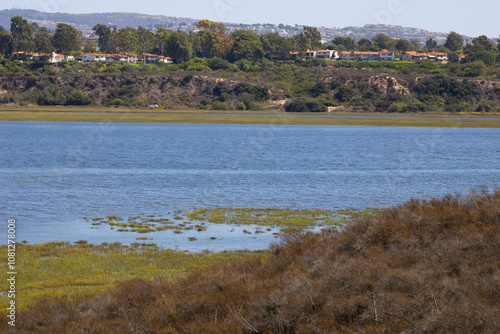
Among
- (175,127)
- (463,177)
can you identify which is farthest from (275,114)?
(463,177)

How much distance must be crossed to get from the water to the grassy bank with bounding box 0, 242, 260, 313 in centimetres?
178

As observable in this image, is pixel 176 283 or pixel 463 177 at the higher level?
pixel 176 283

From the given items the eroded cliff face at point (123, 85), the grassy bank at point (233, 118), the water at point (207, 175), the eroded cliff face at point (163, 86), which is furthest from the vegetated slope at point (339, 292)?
the eroded cliff face at point (123, 85)

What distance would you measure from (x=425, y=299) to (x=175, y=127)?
316 ft

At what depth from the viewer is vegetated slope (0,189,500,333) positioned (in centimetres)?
1143

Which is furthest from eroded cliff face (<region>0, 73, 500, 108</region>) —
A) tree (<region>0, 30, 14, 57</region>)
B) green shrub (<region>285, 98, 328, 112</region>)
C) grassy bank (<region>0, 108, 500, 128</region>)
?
tree (<region>0, 30, 14, 57</region>)

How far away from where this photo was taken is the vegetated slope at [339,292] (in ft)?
37.5

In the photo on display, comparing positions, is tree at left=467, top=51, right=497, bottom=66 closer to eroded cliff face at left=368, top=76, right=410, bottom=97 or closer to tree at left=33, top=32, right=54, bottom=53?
eroded cliff face at left=368, top=76, right=410, bottom=97

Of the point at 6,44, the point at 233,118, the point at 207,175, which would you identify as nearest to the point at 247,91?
the point at 233,118

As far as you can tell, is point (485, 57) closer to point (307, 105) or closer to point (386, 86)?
point (386, 86)

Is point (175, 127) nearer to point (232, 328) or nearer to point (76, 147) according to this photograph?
point (76, 147)

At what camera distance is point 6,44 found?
187 meters

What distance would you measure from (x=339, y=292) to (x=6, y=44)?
648 ft

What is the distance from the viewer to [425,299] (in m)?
11.9
